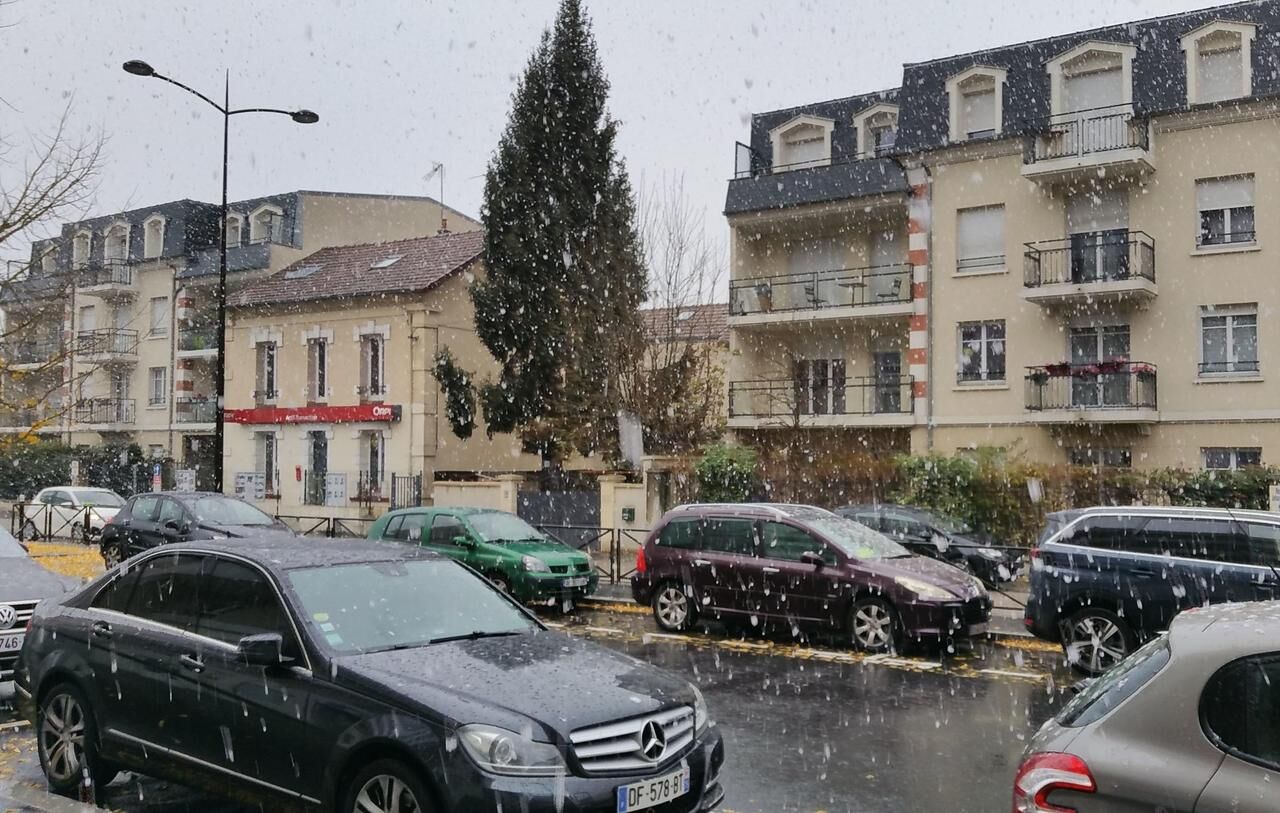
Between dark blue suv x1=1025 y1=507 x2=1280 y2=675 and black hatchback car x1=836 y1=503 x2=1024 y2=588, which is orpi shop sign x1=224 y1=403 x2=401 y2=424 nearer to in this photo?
black hatchback car x1=836 y1=503 x2=1024 y2=588

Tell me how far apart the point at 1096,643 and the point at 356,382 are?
94.3ft

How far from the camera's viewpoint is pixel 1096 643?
10133 mm

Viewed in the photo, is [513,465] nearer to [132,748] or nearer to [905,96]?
[905,96]

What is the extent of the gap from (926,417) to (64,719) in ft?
75.1

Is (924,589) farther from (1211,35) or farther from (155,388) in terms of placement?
(155,388)

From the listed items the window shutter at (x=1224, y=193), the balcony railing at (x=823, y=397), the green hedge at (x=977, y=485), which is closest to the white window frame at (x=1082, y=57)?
the window shutter at (x=1224, y=193)

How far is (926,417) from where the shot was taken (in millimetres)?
26641

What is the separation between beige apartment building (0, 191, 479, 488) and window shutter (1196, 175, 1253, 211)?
28199 millimetres

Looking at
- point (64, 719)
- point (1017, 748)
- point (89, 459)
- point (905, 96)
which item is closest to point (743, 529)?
point (1017, 748)

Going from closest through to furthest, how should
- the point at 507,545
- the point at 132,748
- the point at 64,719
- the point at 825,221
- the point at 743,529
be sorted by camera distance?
the point at 132,748 < the point at 64,719 < the point at 743,529 < the point at 507,545 < the point at 825,221

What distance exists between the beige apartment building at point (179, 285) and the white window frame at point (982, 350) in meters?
23.6

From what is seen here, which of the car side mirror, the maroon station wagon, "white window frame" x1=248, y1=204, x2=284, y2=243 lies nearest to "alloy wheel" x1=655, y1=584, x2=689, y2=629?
the maroon station wagon

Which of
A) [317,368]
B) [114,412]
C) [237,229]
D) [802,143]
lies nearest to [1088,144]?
[802,143]

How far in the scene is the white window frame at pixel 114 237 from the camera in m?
46.8
